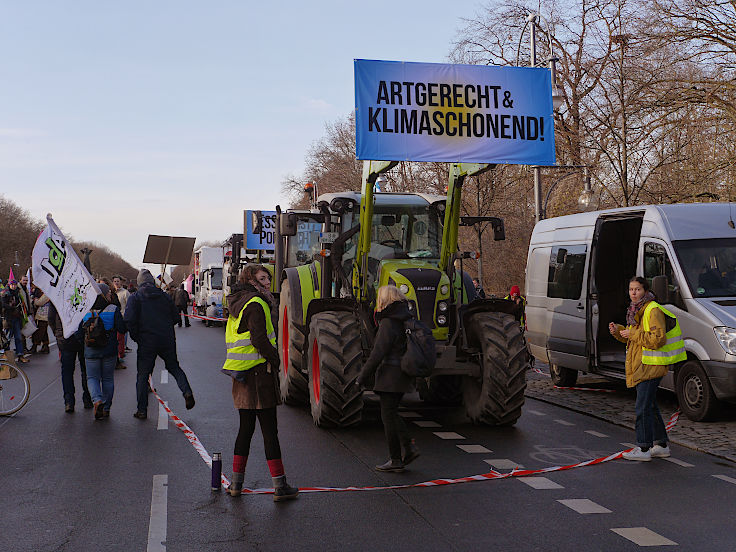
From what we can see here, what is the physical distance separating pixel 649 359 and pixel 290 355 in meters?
4.76

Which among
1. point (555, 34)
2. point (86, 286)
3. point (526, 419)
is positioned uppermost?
point (555, 34)

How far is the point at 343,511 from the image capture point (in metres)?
6.59

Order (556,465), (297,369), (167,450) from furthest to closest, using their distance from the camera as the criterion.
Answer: (297,369)
(167,450)
(556,465)

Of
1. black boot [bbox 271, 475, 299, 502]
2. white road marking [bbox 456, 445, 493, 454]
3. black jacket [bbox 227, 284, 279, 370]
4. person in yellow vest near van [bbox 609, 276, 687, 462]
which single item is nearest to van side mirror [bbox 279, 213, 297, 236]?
white road marking [bbox 456, 445, 493, 454]

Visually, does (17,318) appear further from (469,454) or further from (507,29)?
(507,29)

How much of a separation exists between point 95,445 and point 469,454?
3888 mm

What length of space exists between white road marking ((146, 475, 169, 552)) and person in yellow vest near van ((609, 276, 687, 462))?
4312 mm

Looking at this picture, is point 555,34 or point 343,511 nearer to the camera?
point 343,511

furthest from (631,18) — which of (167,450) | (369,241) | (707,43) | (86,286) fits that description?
(167,450)

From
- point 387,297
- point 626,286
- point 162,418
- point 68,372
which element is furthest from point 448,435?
Result: point 68,372

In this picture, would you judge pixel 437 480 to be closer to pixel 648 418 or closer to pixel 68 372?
pixel 648 418

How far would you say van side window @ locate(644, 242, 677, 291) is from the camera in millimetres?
11305

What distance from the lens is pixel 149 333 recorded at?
11.6 m

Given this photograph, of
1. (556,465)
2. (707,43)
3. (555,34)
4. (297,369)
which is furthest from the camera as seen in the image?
(555,34)
